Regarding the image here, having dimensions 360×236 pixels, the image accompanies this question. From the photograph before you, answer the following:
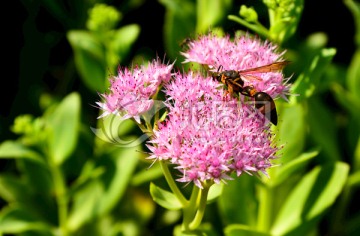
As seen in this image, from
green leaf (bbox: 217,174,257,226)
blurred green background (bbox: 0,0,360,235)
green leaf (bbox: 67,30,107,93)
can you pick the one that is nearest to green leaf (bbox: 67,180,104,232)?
blurred green background (bbox: 0,0,360,235)

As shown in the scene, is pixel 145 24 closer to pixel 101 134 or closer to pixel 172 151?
pixel 101 134

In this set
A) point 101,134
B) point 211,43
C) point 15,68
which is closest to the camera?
point 211,43

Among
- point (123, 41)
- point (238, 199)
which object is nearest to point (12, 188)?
point (123, 41)

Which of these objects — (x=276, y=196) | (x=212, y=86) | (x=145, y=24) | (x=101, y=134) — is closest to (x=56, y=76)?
(x=145, y=24)

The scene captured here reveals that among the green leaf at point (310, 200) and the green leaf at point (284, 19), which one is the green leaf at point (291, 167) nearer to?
the green leaf at point (310, 200)

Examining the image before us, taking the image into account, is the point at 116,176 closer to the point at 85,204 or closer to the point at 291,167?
the point at 85,204

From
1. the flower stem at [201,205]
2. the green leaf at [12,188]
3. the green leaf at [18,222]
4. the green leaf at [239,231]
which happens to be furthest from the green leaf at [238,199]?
the green leaf at [12,188]
